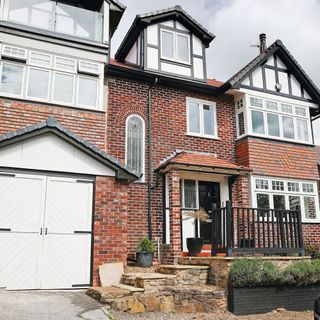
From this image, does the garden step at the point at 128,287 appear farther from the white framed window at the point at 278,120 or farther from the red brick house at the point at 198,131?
the white framed window at the point at 278,120

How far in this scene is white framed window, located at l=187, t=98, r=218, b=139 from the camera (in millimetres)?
13773

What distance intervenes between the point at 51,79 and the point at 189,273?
7029mm

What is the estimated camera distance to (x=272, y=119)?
14391 millimetres

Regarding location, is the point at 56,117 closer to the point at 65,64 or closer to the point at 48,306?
the point at 65,64

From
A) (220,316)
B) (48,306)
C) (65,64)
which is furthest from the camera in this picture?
(65,64)

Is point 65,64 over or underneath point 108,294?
over

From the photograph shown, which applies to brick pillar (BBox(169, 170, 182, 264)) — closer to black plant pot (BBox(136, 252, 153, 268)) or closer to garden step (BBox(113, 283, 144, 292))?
black plant pot (BBox(136, 252, 153, 268))

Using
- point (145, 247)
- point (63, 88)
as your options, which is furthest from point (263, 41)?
point (145, 247)

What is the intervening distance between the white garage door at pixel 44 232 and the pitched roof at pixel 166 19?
292 inches

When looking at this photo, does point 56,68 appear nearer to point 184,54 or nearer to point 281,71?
point 184,54

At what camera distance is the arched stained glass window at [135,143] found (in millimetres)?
12367

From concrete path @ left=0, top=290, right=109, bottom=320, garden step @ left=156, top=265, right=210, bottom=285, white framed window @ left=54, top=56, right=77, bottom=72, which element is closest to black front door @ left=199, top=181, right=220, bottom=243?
garden step @ left=156, top=265, right=210, bottom=285

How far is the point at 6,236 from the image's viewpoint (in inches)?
325

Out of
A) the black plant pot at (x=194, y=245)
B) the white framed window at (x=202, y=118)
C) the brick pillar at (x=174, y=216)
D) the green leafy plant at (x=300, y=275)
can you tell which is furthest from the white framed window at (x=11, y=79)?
the green leafy plant at (x=300, y=275)
